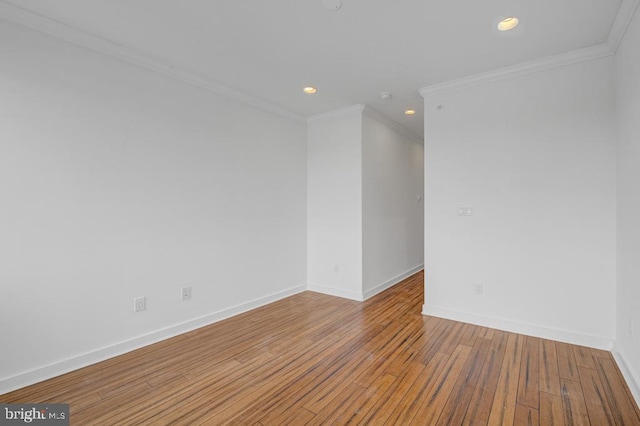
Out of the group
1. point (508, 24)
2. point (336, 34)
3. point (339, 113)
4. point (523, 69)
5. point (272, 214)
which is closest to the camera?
point (508, 24)

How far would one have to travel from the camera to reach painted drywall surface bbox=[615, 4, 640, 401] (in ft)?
6.55

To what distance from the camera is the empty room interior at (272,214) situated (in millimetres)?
2027

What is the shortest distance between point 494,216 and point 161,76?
3590mm

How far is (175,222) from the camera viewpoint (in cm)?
296

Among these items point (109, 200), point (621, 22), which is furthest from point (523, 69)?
point (109, 200)

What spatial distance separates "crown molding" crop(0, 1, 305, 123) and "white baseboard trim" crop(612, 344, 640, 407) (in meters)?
4.21

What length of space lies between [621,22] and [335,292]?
150 inches

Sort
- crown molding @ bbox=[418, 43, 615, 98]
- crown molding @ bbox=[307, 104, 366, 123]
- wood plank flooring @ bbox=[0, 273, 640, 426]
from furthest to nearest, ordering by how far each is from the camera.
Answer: crown molding @ bbox=[307, 104, 366, 123] < crown molding @ bbox=[418, 43, 615, 98] < wood plank flooring @ bbox=[0, 273, 640, 426]

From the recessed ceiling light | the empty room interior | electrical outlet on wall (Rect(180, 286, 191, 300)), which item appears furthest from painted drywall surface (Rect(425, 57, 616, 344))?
electrical outlet on wall (Rect(180, 286, 191, 300))

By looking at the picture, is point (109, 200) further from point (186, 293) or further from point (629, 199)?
point (629, 199)

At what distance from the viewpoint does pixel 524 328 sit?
2912 millimetres

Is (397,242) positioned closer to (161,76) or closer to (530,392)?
(530,392)

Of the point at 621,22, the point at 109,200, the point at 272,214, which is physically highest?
the point at 621,22

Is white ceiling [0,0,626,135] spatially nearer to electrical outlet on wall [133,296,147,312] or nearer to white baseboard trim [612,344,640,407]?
electrical outlet on wall [133,296,147,312]
